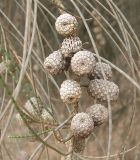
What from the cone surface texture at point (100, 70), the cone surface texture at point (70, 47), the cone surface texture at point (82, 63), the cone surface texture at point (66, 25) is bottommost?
the cone surface texture at point (100, 70)

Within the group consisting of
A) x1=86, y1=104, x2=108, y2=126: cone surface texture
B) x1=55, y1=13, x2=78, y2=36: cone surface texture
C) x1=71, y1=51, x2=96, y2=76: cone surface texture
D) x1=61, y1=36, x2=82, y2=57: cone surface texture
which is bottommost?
x1=86, y1=104, x2=108, y2=126: cone surface texture

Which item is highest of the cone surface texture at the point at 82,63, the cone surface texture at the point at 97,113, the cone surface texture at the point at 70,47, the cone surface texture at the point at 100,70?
the cone surface texture at the point at 70,47

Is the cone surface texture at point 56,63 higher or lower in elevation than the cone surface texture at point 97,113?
higher

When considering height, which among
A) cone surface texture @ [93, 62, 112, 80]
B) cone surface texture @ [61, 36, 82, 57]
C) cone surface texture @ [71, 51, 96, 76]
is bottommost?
cone surface texture @ [93, 62, 112, 80]

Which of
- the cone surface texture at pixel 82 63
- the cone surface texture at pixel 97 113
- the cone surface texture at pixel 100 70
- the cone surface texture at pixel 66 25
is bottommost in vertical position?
the cone surface texture at pixel 97 113

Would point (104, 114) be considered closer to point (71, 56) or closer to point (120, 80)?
point (71, 56)

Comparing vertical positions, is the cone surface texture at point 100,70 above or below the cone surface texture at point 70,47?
below

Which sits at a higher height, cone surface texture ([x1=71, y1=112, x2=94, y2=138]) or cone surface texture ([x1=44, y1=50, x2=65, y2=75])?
cone surface texture ([x1=44, y1=50, x2=65, y2=75])

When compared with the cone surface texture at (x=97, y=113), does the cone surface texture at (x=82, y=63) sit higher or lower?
higher

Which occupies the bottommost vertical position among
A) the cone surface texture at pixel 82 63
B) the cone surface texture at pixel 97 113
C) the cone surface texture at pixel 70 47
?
the cone surface texture at pixel 97 113

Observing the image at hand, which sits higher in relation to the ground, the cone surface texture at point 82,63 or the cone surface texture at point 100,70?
the cone surface texture at point 82,63

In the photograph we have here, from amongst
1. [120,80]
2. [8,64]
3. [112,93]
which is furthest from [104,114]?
[120,80]
